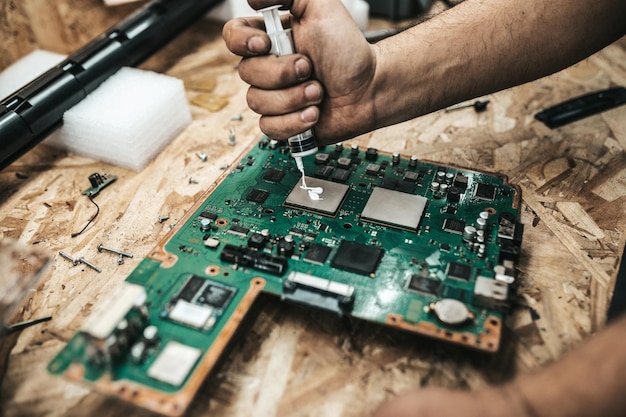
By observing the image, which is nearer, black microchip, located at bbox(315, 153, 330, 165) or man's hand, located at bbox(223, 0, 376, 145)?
man's hand, located at bbox(223, 0, 376, 145)

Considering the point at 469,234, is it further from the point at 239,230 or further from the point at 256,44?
the point at 256,44

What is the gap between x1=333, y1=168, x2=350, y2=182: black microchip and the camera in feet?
6.08

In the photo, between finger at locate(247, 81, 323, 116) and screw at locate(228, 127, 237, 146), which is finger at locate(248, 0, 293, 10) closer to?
finger at locate(247, 81, 323, 116)

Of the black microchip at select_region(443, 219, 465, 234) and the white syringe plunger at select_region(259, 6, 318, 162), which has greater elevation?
the white syringe plunger at select_region(259, 6, 318, 162)

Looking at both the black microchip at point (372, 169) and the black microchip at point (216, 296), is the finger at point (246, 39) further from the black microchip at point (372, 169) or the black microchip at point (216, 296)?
the black microchip at point (216, 296)

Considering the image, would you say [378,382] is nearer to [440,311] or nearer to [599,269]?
[440,311]

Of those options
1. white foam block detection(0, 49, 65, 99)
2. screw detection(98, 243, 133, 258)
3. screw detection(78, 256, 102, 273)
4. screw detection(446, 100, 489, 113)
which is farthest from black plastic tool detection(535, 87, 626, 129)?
white foam block detection(0, 49, 65, 99)

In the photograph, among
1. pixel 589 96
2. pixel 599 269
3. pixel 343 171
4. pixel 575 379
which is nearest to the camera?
pixel 575 379

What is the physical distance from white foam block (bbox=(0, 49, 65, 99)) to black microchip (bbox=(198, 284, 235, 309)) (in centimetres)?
149

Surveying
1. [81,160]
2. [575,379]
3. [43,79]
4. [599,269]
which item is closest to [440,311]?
[575,379]

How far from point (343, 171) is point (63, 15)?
71.8 inches

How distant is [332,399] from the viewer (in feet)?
4.37

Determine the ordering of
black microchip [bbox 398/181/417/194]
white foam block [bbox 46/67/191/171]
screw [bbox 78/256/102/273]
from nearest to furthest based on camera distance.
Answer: screw [bbox 78/256/102/273] → black microchip [bbox 398/181/417/194] → white foam block [bbox 46/67/191/171]

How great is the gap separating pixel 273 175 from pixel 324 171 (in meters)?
0.19
